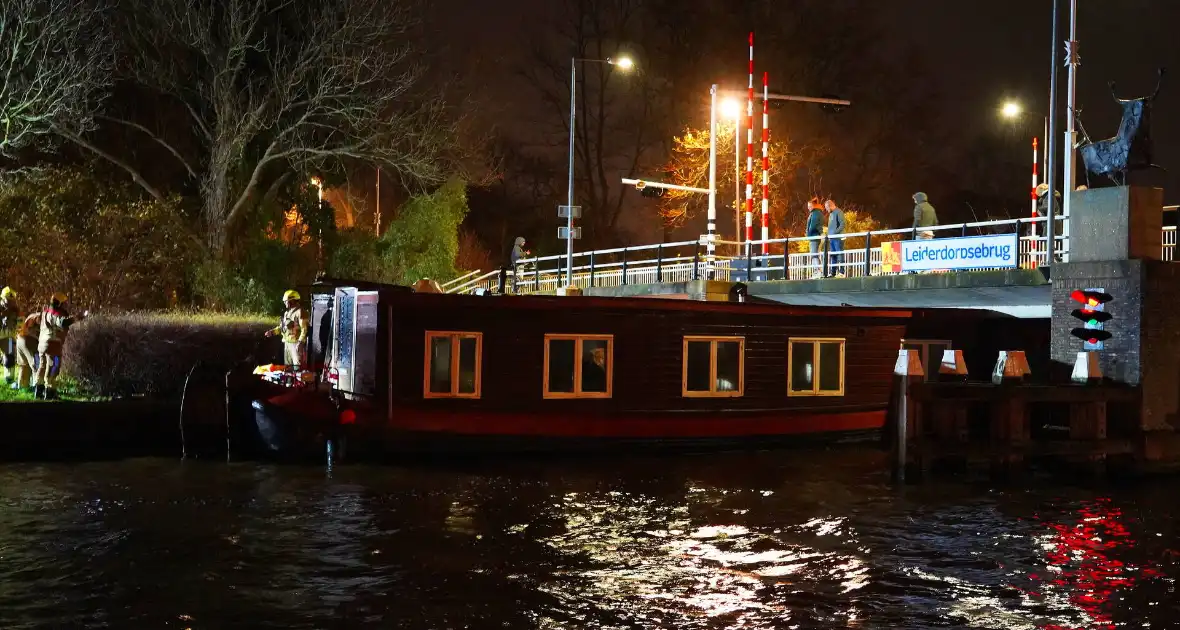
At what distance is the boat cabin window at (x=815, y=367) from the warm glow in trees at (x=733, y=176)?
2045 cm

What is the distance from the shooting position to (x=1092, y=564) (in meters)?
12.2

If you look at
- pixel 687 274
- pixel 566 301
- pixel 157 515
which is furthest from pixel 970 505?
pixel 687 274

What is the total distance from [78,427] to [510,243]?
116ft

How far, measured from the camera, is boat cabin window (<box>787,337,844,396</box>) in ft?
68.4

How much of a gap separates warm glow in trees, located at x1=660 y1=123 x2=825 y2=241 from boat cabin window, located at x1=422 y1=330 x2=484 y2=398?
23.6 meters

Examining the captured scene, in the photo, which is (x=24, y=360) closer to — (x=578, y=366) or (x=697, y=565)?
(x=578, y=366)

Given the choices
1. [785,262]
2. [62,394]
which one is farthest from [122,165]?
[785,262]

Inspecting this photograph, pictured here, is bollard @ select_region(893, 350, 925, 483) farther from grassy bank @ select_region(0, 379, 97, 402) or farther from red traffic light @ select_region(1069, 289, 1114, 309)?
grassy bank @ select_region(0, 379, 97, 402)

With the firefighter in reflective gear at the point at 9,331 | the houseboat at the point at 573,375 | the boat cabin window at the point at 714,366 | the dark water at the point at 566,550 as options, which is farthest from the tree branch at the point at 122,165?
the boat cabin window at the point at 714,366

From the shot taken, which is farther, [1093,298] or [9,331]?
[9,331]

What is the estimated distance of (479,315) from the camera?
18.3m

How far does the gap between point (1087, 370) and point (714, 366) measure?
5526 mm

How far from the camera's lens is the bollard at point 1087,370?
57.5 feet

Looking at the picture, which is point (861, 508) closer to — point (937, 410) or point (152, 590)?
point (937, 410)
